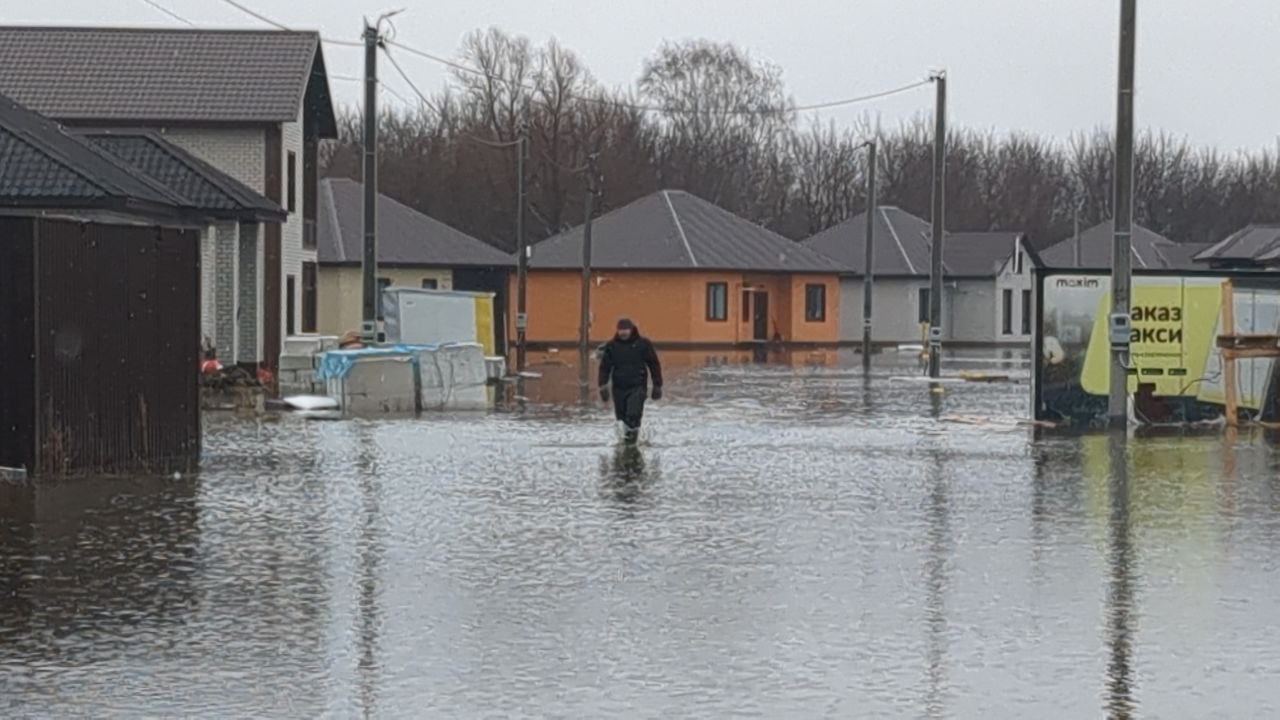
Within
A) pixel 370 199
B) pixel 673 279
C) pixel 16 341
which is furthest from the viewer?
pixel 673 279

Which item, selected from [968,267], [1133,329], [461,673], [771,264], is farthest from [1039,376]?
[968,267]

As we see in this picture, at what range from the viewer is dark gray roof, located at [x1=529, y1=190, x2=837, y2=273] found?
72.9 m

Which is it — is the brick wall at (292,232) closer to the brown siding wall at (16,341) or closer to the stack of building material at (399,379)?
the stack of building material at (399,379)

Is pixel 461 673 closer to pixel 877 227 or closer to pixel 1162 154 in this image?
pixel 877 227

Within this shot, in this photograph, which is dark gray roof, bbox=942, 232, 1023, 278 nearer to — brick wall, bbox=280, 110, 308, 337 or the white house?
the white house

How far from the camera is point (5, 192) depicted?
85.8 feet

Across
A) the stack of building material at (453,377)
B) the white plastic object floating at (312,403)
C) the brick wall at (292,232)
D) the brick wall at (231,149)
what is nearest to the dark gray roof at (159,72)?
the brick wall at (231,149)

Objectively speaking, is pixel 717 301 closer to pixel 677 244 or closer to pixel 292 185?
pixel 677 244

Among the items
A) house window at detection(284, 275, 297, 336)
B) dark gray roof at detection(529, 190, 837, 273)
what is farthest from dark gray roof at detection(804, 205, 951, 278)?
house window at detection(284, 275, 297, 336)

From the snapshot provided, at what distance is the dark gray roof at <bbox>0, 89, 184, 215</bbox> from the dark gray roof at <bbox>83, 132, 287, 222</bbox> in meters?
6.70

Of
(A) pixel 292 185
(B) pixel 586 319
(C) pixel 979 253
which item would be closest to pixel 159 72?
(A) pixel 292 185

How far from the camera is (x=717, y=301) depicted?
7356 cm

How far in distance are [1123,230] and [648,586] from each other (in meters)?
15.8

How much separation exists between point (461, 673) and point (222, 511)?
6971 millimetres
